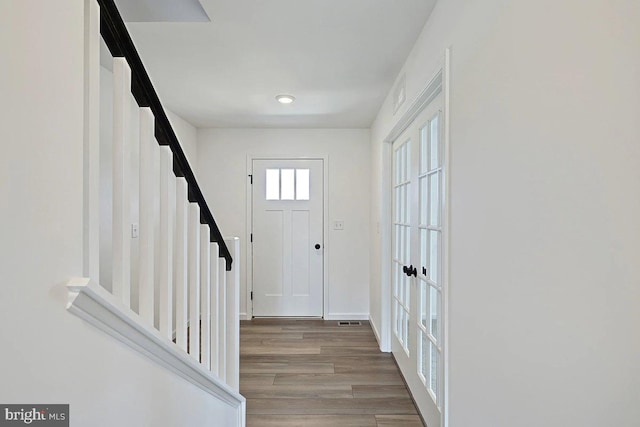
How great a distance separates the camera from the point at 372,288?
3877mm

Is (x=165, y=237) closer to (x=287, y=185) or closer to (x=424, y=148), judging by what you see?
(x=424, y=148)

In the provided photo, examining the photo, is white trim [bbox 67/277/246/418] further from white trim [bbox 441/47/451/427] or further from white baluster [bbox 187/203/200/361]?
white trim [bbox 441/47/451/427]

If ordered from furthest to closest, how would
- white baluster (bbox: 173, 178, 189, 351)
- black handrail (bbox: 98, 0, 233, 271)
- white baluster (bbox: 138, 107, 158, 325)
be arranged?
1. white baluster (bbox: 173, 178, 189, 351)
2. white baluster (bbox: 138, 107, 158, 325)
3. black handrail (bbox: 98, 0, 233, 271)

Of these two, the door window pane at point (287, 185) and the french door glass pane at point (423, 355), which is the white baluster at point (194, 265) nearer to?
the french door glass pane at point (423, 355)

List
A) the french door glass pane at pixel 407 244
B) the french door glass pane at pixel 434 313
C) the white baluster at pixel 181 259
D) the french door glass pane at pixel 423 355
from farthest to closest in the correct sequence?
the french door glass pane at pixel 407 244, the french door glass pane at pixel 423 355, the french door glass pane at pixel 434 313, the white baluster at pixel 181 259

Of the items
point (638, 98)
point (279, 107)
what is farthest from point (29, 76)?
point (279, 107)

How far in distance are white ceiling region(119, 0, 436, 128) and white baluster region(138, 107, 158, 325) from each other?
966 mm

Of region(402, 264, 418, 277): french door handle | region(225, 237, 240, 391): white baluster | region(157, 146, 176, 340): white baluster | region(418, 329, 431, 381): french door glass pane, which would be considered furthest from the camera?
region(402, 264, 418, 277): french door handle

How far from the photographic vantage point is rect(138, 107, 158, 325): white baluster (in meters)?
0.98

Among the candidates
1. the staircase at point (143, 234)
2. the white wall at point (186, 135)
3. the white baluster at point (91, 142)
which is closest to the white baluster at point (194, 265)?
the staircase at point (143, 234)

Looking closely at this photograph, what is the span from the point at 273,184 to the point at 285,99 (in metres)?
1.34

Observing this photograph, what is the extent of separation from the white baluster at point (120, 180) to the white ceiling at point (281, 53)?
966 mm

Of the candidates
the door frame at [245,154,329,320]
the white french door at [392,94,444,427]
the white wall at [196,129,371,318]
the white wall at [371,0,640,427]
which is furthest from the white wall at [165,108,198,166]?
the white wall at [371,0,640,427]

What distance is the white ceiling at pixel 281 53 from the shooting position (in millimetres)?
1686
